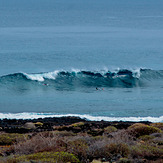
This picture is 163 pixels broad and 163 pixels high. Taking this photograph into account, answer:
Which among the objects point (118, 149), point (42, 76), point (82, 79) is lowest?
point (118, 149)

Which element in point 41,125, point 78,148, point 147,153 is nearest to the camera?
point 78,148

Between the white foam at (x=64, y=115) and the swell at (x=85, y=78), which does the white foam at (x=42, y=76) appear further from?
the white foam at (x=64, y=115)

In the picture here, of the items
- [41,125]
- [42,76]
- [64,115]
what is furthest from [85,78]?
[41,125]

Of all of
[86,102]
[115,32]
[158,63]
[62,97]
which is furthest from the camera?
[115,32]

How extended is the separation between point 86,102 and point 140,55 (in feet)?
91.5

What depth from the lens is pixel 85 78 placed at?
122 ft

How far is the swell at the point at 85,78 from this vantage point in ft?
117

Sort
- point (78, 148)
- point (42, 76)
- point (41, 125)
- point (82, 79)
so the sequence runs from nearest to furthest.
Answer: point (78, 148) < point (41, 125) < point (82, 79) < point (42, 76)

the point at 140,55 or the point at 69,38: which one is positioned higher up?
the point at 69,38

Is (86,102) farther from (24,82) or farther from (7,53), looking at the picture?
(7,53)

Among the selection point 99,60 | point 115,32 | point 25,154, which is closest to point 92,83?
point 99,60

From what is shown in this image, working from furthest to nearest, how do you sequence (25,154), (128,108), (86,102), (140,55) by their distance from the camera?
(140,55) < (86,102) < (128,108) < (25,154)

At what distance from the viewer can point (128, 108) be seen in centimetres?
2559

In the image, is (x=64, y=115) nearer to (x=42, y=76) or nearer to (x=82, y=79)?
(x=82, y=79)
